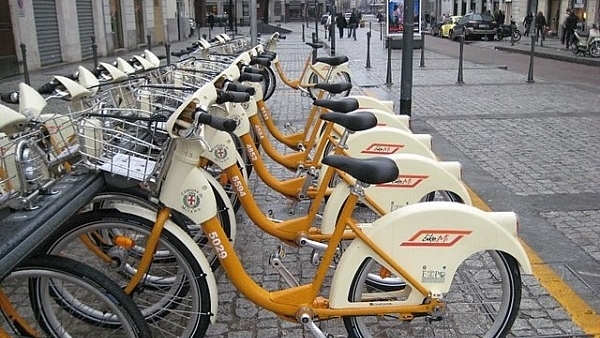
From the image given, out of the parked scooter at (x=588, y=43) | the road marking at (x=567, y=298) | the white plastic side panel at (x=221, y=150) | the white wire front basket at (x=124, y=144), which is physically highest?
the white wire front basket at (x=124, y=144)

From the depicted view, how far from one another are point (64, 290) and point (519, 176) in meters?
4.95

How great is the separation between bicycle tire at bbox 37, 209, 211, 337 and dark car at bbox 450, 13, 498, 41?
3209 cm

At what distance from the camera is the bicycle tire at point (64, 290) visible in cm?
246

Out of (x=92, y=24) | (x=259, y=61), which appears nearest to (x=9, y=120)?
(x=259, y=61)

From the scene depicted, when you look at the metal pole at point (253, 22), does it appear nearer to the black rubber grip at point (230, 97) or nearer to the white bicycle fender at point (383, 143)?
the white bicycle fender at point (383, 143)

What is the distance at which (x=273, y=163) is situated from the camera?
5797mm

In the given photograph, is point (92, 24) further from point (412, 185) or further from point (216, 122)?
point (216, 122)

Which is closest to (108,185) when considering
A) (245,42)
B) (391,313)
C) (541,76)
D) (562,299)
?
(391,313)

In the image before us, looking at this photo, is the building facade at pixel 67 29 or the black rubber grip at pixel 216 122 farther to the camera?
the building facade at pixel 67 29

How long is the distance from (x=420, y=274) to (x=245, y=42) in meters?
7.71

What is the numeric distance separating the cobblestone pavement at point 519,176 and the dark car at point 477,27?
2027 cm

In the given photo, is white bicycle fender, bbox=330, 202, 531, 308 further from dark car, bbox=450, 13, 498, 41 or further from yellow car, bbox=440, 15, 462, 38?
yellow car, bbox=440, 15, 462, 38

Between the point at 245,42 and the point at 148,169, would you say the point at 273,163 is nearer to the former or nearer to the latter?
the point at 148,169

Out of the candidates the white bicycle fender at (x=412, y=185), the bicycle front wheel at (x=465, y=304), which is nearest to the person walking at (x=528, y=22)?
the bicycle front wheel at (x=465, y=304)
